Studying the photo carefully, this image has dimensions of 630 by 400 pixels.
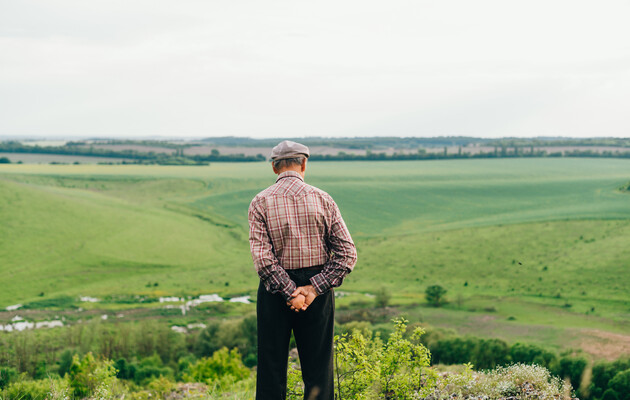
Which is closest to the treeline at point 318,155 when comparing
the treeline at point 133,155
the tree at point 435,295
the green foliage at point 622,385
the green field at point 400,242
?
the treeline at point 133,155

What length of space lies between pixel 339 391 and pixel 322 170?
393 ft

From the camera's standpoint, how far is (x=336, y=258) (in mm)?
3951

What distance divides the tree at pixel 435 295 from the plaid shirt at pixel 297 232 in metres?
47.1

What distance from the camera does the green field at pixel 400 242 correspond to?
47556 millimetres

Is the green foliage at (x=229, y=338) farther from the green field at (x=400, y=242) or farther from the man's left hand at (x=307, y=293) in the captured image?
the man's left hand at (x=307, y=293)

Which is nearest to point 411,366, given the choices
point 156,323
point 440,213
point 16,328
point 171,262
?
point 156,323

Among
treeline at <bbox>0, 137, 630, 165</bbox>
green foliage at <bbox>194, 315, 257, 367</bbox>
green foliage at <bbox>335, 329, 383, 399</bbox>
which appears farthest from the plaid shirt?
treeline at <bbox>0, 137, 630, 165</bbox>

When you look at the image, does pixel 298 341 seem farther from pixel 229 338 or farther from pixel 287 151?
pixel 229 338

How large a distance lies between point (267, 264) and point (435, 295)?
1924 inches

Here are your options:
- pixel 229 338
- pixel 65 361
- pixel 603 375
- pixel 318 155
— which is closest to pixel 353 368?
pixel 603 375

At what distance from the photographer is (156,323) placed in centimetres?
4462

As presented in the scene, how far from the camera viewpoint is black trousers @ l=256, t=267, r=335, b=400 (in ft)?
13.0

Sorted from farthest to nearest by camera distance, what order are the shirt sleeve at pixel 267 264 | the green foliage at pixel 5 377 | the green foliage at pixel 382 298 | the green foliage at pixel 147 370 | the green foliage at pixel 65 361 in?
the green foliage at pixel 382 298 → the green foliage at pixel 65 361 → the green foliage at pixel 147 370 → the green foliage at pixel 5 377 → the shirt sleeve at pixel 267 264

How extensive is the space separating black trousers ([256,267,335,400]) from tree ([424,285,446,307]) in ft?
153
